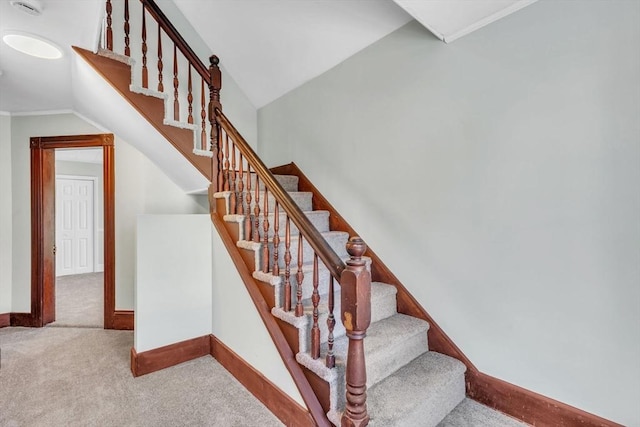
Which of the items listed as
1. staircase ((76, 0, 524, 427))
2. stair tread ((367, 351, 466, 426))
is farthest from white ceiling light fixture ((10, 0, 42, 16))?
stair tread ((367, 351, 466, 426))

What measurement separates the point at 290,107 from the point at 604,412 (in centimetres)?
303

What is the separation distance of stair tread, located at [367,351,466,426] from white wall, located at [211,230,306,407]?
0.40 metres

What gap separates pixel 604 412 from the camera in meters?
1.34

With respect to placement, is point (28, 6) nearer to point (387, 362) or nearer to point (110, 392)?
point (110, 392)

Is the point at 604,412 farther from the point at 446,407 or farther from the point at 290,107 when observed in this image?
the point at 290,107

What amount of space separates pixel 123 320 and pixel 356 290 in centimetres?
291

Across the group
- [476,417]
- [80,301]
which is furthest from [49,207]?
[476,417]

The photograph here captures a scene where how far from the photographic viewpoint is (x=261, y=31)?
9.42ft

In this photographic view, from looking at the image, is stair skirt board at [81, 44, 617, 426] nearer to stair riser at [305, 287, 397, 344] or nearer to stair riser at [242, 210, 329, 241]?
stair riser at [305, 287, 397, 344]

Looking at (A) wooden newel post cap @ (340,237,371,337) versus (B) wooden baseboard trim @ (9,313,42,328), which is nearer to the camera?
(A) wooden newel post cap @ (340,237,371,337)

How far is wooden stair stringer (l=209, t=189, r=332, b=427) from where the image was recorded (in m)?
1.47

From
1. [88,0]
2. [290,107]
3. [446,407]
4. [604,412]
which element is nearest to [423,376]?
[446,407]

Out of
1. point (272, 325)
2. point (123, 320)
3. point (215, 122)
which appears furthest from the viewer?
point (123, 320)

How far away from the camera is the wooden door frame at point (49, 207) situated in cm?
304
